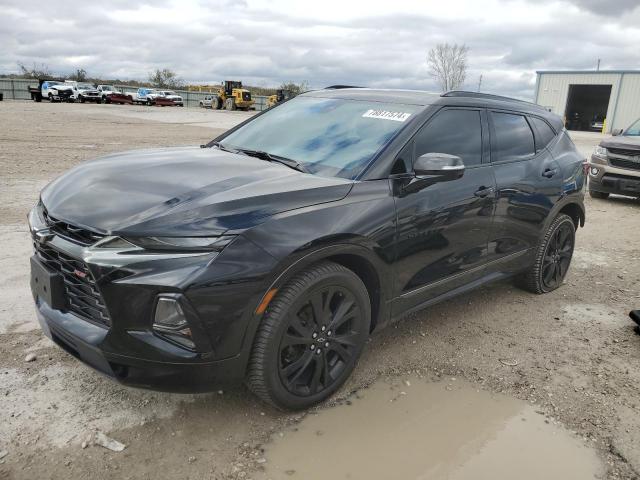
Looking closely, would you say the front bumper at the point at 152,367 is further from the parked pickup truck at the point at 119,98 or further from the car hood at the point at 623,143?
the parked pickup truck at the point at 119,98

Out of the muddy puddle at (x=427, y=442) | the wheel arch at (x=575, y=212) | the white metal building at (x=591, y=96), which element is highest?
the white metal building at (x=591, y=96)

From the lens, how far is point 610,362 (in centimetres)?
376

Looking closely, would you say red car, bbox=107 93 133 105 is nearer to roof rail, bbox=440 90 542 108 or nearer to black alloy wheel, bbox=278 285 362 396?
roof rail, bbox=440 90 542 108

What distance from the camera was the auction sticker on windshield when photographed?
3486 mm

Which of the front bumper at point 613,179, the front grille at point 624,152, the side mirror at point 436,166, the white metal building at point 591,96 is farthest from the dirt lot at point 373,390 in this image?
the white metal building at point 591,96

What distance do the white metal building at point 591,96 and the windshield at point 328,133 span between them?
42.1m

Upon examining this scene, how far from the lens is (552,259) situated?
500cm

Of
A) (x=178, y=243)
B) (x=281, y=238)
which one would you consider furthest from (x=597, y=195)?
(x=178, y=243)

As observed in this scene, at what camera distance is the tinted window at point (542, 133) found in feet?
15.4

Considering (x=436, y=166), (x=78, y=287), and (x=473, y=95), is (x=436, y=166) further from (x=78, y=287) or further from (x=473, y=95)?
(x=78, y=287)

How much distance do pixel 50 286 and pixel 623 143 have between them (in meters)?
10.6

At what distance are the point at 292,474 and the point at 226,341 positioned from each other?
70 cm

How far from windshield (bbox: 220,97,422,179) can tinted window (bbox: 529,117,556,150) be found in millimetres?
1692

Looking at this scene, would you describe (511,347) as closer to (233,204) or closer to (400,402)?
(400,402)
